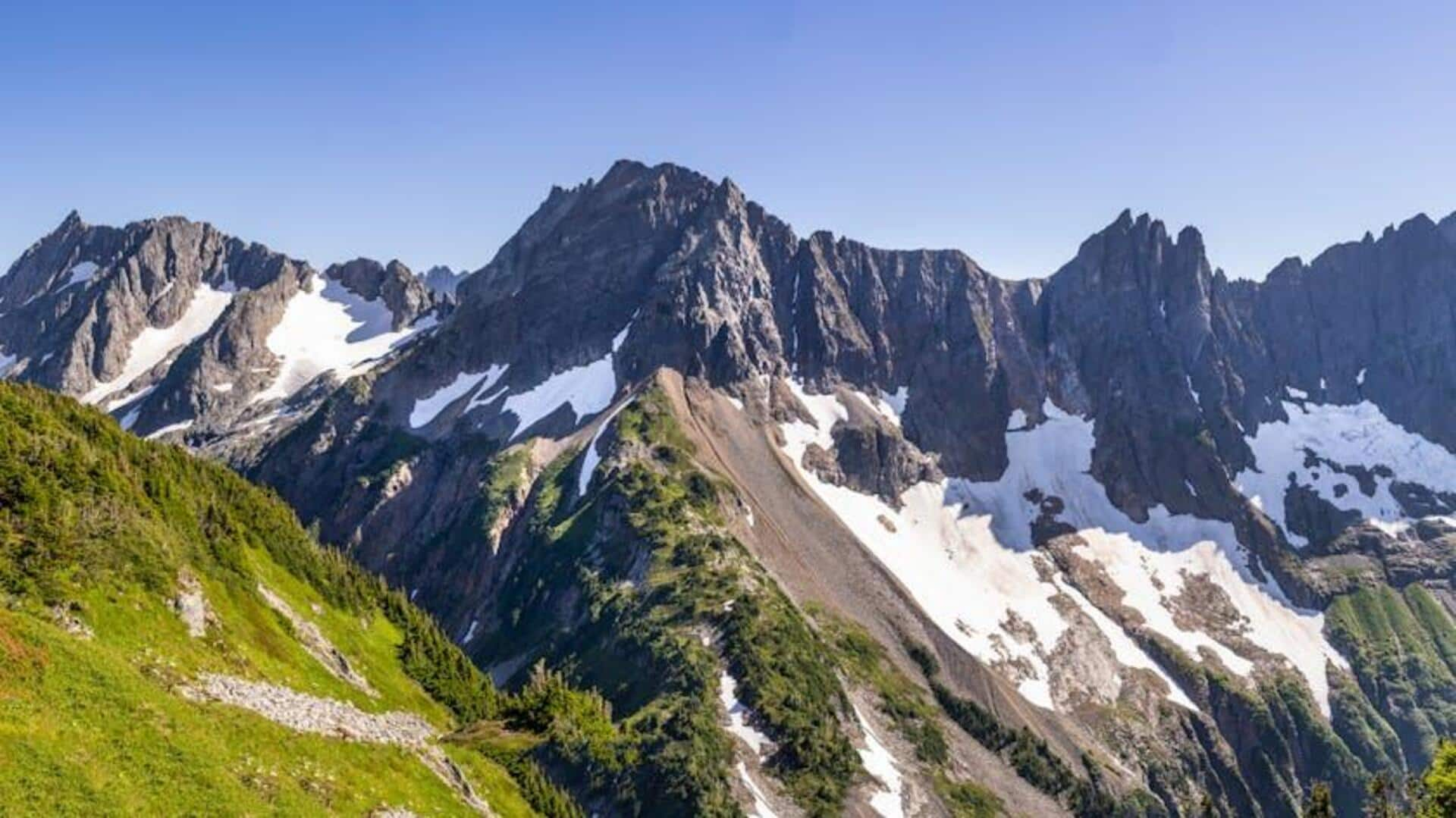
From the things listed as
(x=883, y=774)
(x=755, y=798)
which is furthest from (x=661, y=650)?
(x=883, y=774)

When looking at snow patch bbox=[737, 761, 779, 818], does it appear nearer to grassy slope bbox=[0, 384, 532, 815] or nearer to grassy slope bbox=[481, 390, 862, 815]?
grassy slope bbox=[481, 390, 862, 815]

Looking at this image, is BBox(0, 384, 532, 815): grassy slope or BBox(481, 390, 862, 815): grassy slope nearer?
BBox(0, 384, 532, 815): grassy slope

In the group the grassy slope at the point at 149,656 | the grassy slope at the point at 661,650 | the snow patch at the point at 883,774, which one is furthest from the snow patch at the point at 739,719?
the grassy slope at the point at 149,656

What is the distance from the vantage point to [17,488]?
5709 cm

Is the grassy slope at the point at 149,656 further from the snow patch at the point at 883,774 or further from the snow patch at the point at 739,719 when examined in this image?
the snow patch at the point at 883,774

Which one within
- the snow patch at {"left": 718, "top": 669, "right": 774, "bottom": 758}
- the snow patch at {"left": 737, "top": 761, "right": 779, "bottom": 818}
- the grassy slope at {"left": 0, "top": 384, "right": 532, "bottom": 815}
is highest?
the snow patch at {"left": 718, "top": 669, "right": 774, "bottom": 758}

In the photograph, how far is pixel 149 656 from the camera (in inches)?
2028

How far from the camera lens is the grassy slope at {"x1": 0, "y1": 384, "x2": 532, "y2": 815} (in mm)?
40844

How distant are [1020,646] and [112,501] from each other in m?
173

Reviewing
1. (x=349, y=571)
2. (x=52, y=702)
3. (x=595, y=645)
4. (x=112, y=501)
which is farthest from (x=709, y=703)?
(x=52, y=702)

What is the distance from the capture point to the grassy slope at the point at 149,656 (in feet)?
134

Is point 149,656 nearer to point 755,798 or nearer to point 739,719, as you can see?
point 755,798

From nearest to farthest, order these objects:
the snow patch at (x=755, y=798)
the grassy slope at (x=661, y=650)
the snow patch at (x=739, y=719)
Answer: the grassy slope at (x=661, y=650) < the snow patch at (x=755, y=798) < the snow patch at (x=739, y=719)

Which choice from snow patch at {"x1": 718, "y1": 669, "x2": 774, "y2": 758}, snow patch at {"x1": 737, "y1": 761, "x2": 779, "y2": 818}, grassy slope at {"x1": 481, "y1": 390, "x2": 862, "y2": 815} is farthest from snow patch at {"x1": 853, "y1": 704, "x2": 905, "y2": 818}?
snow patch at {"x1": 737, "y1": 761, "x2": 779, "y2": 818}
